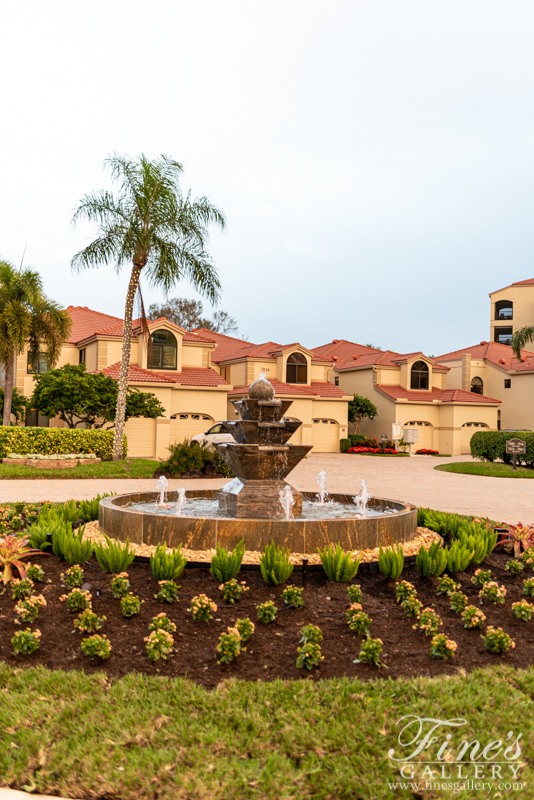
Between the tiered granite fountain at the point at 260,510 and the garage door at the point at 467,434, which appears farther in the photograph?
the garage door at the point at 467,434

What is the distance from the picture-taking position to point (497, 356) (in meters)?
42.0

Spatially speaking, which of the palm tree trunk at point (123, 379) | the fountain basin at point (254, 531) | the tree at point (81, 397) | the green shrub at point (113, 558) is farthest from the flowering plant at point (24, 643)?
the tree at point (81, 397)

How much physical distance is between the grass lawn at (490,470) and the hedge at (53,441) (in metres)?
13.1

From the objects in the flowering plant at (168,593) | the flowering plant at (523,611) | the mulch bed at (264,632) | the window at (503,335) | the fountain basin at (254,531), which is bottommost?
the mulch bed at (264,632)

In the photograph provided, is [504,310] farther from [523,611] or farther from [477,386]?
[523,611]

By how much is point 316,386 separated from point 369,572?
92.1 ft

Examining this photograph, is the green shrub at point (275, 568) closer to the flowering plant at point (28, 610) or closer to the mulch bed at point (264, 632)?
the mulch bed at point (264, 632)

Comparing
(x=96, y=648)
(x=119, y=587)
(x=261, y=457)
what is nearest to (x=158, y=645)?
(x=96, y=648)

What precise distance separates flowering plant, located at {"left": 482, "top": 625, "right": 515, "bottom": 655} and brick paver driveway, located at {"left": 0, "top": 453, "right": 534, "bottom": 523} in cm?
653

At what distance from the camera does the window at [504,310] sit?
57600 mm

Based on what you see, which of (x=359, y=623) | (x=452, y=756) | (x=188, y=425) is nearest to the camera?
(x=452, y=756)

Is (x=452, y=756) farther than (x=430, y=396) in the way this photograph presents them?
No

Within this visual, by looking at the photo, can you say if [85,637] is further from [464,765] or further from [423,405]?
[423,405]

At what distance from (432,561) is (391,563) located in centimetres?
43
